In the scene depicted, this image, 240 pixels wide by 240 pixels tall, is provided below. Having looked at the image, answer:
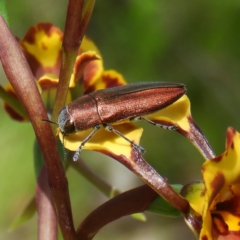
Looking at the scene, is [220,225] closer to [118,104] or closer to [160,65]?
[118,104]

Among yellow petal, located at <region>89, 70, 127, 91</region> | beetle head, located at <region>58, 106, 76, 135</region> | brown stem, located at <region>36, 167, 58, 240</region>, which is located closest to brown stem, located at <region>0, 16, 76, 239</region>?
beetle head, located at <region>58, 106, 76, 135</region>

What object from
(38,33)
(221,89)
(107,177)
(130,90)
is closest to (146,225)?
(107,177)

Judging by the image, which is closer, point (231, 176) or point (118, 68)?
point (231, 176)

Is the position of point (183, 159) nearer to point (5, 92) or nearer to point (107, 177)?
point (107, 177)

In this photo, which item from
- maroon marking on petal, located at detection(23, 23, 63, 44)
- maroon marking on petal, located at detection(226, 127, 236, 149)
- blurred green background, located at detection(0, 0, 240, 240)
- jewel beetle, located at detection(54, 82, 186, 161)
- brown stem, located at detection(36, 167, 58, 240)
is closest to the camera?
maroon marking on petal, located at detection(226, 127, 236, 149)

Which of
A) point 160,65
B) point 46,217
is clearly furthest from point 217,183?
point 160,65

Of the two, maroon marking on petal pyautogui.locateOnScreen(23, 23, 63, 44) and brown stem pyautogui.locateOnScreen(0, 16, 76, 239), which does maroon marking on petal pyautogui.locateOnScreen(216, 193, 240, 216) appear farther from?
maroon marking on petal pyautogui.locateOnScreen(23, 23, 63, 44)

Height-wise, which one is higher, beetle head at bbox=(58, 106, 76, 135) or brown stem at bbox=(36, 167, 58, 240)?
beetle head at bbox=(58, 106, 76, 135)
